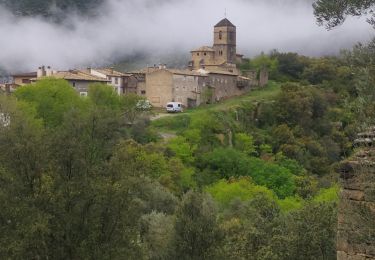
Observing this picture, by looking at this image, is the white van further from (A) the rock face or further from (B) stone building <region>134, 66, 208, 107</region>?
(A) the rock face

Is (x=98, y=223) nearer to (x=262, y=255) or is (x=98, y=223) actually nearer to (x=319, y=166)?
(x=262, y=255)

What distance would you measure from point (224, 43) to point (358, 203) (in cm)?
7683

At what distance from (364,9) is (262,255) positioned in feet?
39.2

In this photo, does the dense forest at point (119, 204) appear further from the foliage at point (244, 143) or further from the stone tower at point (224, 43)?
the stone tower at point (224, 43)

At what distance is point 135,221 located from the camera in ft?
47.5

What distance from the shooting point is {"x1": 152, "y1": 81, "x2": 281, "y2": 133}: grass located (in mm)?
55500

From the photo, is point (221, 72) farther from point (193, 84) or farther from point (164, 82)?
point (164, 82)

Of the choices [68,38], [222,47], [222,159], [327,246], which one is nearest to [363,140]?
[327,246]

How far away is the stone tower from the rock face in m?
74.0

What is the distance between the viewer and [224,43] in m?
83.6

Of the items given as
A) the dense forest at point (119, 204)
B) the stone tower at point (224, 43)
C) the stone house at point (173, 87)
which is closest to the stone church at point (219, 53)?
the stone tower at point (224, 43)

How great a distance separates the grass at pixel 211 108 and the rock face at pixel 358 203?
46180 millimetres

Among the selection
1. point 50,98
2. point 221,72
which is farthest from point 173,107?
point 50,98

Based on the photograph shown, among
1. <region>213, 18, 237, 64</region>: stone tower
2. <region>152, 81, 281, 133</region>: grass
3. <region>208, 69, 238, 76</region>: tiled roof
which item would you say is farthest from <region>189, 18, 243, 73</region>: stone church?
<region>152, 81, 281, 133</region>: grass
